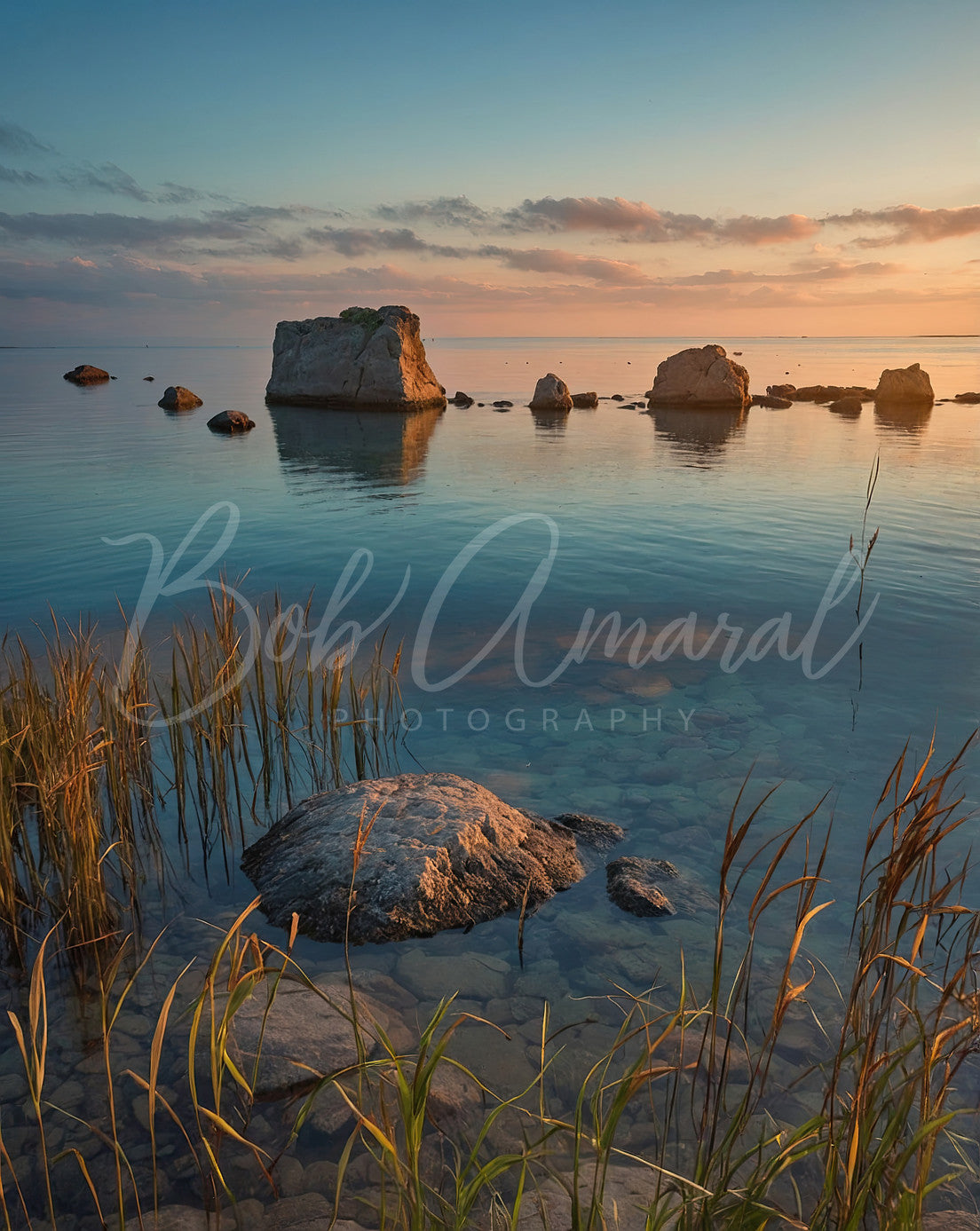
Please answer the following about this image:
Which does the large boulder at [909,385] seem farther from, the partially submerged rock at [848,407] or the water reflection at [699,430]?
the water reflection at [699,430]

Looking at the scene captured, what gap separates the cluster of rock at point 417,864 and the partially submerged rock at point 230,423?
3207cm

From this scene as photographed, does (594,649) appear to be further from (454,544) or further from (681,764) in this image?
(454,544)

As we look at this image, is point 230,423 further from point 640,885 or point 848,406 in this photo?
point 640,885

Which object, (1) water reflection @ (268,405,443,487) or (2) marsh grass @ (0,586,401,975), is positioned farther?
(1) water reflection @ (268,405,443,487)

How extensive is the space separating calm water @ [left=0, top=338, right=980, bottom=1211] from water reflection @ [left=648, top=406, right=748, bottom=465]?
398 millimetres

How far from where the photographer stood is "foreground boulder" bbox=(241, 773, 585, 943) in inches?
200

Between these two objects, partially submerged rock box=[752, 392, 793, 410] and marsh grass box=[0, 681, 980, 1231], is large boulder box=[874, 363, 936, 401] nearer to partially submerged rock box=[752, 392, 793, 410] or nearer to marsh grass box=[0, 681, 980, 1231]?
partially submerged rock box=[752, 392, 793, 410]

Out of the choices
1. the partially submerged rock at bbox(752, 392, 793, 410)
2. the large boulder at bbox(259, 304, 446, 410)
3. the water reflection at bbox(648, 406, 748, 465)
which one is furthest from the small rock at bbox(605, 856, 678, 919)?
the partially submerged rock at bbox(752, 392, 793, 410)

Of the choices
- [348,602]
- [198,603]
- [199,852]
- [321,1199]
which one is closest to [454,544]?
Answer: [348,602]

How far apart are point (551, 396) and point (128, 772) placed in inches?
1627

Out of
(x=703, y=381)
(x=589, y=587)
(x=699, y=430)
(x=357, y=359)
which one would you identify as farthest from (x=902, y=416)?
(x=589, y=587)

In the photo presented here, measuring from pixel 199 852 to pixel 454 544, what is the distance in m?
11.3

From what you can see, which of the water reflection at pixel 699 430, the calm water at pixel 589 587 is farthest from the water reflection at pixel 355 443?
the water reflection at pixel 699 430

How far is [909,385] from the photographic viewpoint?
47344 mm
